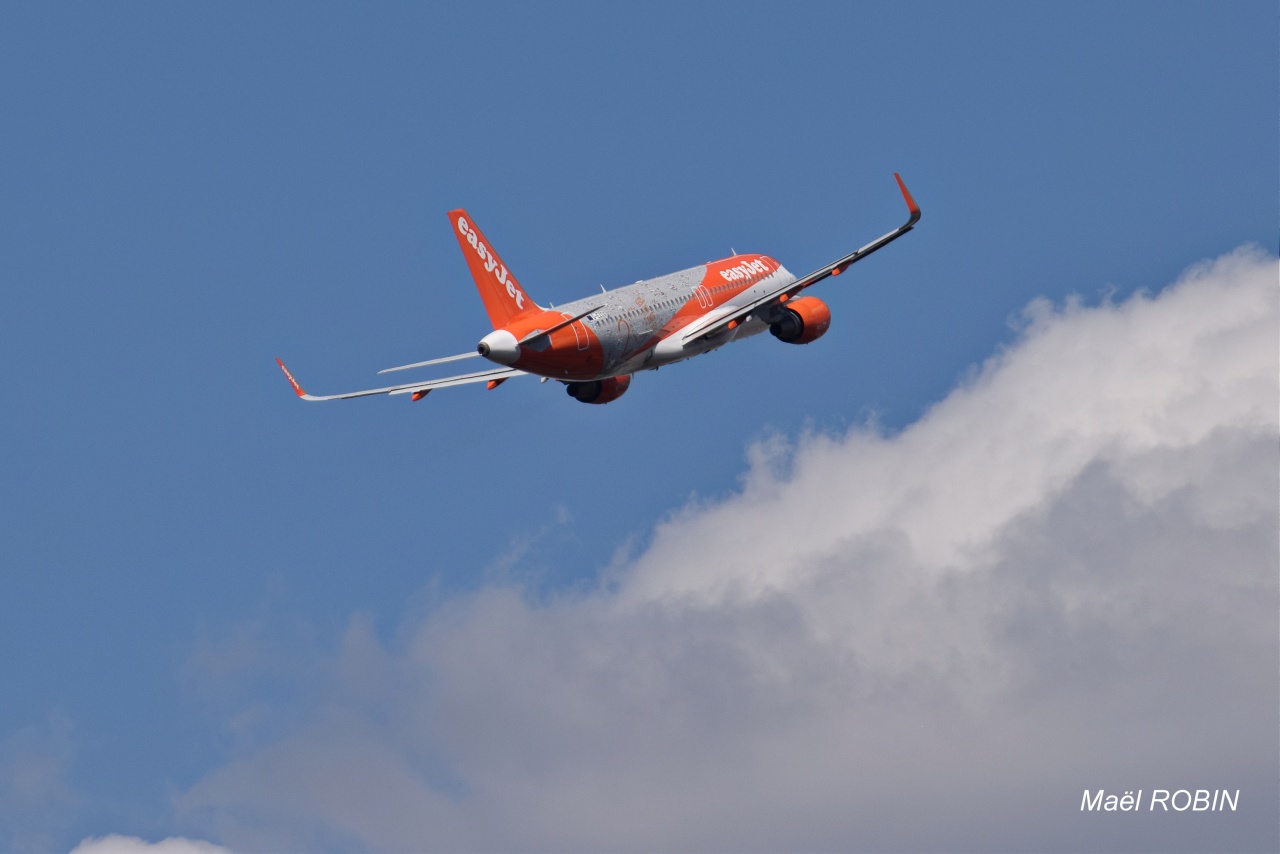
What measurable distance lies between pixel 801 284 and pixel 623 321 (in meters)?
10.1

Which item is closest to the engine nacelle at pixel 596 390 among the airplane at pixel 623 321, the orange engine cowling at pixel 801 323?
the airplane at pixel 623 321

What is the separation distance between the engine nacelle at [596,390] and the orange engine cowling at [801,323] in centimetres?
879

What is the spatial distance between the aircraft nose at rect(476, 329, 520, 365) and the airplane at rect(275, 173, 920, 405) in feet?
0.15

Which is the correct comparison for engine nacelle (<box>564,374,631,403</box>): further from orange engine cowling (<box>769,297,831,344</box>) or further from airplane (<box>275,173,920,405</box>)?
orange engine cowling (<box>769,297,831,344</box>)

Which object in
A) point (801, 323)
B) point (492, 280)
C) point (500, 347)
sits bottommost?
point (500, 347)

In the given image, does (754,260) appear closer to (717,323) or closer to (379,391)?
(717,323)

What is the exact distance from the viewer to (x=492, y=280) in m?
117

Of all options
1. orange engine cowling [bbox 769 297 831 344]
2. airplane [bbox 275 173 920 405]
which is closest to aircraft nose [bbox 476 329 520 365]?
airplane [bbox 275 173 920 405]

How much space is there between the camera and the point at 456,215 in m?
118

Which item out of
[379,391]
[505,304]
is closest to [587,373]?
[505,304]

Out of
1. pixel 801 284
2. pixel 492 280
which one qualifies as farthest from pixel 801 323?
pixel 492 280

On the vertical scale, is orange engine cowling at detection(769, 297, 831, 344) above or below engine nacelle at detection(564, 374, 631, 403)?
above

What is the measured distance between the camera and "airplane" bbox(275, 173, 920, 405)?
116 m

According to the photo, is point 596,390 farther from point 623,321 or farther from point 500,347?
point 500,347
